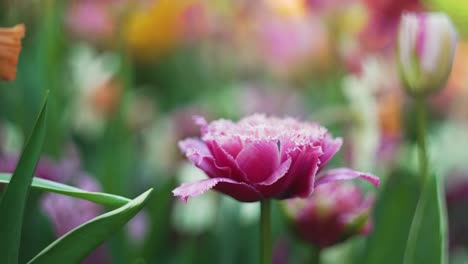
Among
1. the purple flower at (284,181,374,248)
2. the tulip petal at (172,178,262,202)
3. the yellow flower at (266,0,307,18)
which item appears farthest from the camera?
the yellow flower at (266,0,307,18)

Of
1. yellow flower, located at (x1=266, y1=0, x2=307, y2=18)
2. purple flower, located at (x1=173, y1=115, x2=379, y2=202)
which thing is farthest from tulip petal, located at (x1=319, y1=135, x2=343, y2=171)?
yellow flower, located at (x1=266, y1=0, x2=307, y2=18)

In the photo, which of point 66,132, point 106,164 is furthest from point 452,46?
point 66,132

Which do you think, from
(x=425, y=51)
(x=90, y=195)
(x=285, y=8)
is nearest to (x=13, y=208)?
(x=90, y=195)

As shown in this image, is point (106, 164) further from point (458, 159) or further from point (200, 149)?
point (458, 159)

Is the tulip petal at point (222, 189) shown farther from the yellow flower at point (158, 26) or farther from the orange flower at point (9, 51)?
the yellow flower at point (158, 26)

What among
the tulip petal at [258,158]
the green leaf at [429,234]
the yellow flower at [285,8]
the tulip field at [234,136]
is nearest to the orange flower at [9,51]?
the tulip field at [234,136]

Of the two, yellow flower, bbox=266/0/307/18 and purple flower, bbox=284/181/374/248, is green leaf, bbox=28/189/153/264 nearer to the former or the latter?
purple flower, bbox=284/181/374/248
